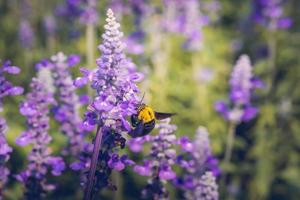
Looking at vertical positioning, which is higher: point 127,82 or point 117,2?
point 117,2

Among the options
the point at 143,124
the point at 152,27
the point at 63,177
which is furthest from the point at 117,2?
the point at 143,124

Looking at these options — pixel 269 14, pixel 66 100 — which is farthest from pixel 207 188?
pixel 269 14

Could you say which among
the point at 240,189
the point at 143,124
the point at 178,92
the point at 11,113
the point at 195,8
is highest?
the point at 195,8

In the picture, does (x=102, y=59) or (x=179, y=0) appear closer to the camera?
(x=102, y=59)

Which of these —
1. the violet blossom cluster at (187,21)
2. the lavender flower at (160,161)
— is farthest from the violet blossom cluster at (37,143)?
the violet blossom cluster at (187,21)

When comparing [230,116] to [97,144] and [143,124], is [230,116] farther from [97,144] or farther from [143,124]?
[97,144]

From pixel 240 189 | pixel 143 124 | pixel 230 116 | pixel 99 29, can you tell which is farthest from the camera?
pixel 99 29

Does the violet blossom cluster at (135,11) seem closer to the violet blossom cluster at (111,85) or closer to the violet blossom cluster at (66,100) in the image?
the violet blossom cluster at (66,100)
